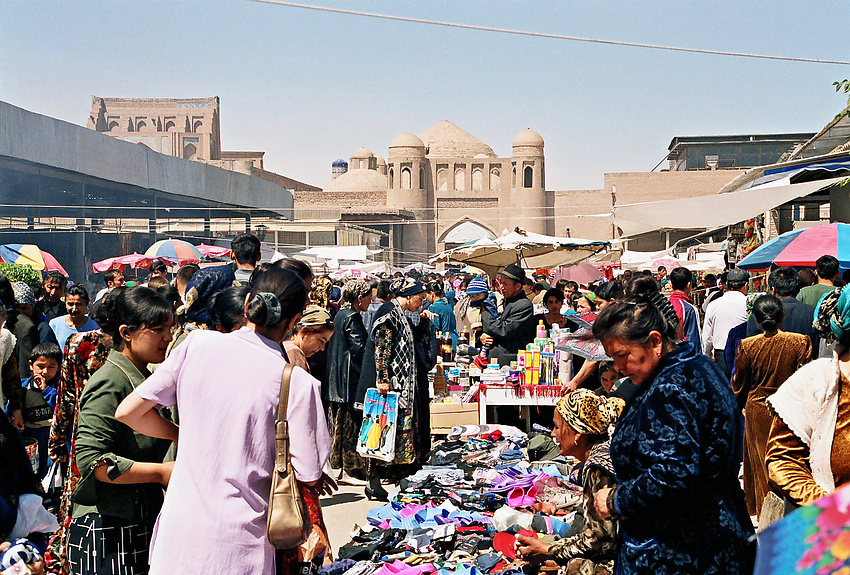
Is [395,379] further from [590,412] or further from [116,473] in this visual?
[116,473]

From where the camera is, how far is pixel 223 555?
2.20m

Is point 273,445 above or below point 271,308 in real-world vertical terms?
below

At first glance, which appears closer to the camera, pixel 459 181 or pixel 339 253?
pixel 339 253

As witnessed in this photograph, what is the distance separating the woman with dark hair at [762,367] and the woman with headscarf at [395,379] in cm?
221

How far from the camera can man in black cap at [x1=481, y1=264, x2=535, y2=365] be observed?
6945mm

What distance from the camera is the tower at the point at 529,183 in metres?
57.0

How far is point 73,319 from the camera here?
545 cm

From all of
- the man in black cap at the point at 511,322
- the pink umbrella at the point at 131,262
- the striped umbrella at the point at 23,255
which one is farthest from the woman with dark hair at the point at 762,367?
the pink umbrella at the point at 131,262

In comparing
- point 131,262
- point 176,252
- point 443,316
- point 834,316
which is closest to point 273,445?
point 834,316

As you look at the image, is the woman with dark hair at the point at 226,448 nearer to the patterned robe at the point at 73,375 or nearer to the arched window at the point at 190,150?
the patterned robe at the point at 73,375

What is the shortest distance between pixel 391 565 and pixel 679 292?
3538 millimetres

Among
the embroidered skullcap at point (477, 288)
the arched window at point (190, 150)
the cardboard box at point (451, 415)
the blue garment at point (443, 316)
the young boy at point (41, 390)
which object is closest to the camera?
the young boy at point (41, 390)

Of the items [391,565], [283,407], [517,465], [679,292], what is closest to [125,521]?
[283,407]

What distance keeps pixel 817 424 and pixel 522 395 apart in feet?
14.2
